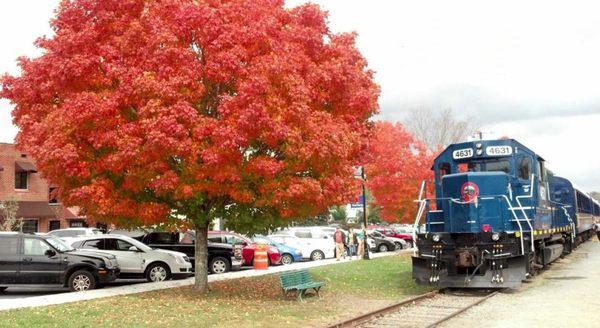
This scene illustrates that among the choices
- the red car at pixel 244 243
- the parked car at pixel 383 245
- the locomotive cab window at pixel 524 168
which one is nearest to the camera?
the locomotive cab window at pixel 524 168

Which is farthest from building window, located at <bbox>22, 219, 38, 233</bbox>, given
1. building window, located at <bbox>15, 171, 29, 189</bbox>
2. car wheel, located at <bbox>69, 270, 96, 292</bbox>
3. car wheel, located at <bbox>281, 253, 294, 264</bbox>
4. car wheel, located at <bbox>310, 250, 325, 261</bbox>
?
car wheel, located at <bbox>69, 270, 96, 292</bbox>

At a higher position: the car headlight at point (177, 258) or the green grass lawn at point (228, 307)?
the car headlight at point (177, 258)

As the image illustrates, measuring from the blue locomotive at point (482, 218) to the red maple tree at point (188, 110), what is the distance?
11.3 ft

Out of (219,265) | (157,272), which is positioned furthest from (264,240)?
(157,272)

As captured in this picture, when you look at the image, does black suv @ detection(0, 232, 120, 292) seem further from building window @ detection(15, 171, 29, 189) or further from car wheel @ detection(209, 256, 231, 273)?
building window @ detection(15, 171, 29, 189)

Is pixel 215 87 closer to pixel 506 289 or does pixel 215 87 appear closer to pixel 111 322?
pixel 111 322

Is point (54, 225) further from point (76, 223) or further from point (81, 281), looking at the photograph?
point (81, 281)

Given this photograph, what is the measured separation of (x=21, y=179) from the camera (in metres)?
42.6

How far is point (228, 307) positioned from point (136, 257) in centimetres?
796

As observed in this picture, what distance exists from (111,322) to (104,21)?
293 inches

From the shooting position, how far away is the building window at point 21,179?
4216 centimetres

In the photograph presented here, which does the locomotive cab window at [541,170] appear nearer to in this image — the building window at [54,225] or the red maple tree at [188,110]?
the red maple tree at [188,110]

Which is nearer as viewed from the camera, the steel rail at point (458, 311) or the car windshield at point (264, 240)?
the steel rail at point (458, 311)

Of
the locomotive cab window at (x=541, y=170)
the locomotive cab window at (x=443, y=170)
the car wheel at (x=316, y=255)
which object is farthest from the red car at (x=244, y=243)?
the locomotive cab window at (x=541, y=170)
